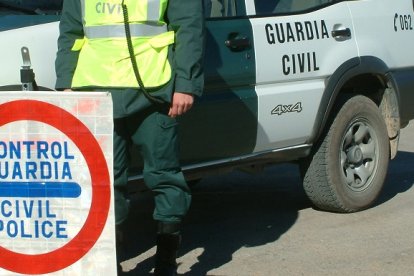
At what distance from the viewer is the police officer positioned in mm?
4559

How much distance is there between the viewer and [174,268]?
4859mm

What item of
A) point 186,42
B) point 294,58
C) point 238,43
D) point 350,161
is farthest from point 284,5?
point 186,42

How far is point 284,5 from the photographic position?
623cm

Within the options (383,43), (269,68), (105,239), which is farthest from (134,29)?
(383,43)

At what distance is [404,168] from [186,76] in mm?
4261

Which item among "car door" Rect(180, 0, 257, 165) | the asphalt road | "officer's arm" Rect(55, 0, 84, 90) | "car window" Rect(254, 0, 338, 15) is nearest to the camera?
"officer's arm" Rect(55, 0, 84, 90)

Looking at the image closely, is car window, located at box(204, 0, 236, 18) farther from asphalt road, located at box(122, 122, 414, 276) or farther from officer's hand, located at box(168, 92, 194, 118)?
asphalt road, located at box(122, 122, 414, 276)

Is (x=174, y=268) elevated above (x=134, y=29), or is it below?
below

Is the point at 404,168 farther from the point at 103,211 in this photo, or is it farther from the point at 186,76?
the point at 103,211

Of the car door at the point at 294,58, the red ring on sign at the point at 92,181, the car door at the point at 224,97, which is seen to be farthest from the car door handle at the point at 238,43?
the red ring on sign at the point at 92,181

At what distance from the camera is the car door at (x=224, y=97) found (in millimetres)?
5465

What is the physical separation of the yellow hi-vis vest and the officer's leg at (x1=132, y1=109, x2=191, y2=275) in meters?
0.24

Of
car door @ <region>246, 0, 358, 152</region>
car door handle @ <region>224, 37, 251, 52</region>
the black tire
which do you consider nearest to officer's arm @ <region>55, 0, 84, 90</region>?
car door handle @ <region>224, 37, 251, 52</region>

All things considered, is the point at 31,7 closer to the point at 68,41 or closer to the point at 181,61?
the point at 68,41
